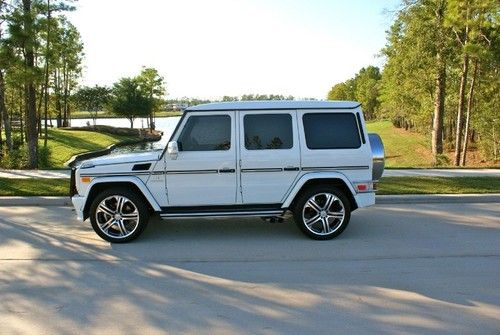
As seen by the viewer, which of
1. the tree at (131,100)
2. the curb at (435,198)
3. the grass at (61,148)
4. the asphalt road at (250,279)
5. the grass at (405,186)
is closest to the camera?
the asphalt road at (250,279)

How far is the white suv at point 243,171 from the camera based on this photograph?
6270 millimetres

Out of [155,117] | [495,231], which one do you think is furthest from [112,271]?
[155,117]

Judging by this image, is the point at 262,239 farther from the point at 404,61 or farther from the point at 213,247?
the point at 404,61

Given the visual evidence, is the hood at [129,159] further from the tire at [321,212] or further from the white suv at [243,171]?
the tire at [321,212]

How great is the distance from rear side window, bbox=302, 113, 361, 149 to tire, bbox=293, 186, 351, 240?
0.63 meters

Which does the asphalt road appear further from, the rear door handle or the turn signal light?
the rear door handle

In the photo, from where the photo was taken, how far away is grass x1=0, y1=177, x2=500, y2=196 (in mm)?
9789

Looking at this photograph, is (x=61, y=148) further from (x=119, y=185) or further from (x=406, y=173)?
(x=119, y=185)

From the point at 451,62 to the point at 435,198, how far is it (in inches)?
714

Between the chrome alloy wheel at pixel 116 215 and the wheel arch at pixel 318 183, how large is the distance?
2125 millimetres

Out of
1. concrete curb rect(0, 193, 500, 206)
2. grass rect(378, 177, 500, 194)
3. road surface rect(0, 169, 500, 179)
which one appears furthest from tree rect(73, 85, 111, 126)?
grass rect(378, 177, 500, 194)

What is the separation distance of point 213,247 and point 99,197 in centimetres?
172

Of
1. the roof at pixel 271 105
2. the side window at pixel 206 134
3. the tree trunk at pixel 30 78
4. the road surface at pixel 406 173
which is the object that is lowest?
the road surface at pixel 406 173

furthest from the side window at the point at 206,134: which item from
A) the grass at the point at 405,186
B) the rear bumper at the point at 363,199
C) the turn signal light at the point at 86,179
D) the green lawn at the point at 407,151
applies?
the green lawn at the point at 407,151
